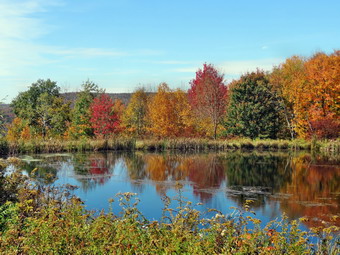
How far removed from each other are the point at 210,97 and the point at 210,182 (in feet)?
65.4

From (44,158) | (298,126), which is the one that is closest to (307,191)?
(44,158)

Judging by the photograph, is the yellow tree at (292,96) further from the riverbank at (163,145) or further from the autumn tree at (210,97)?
the autumn tree at (210,97)

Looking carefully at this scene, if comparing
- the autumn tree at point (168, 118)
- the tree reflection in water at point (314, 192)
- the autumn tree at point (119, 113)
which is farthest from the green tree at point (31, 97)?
the tree reflection in water at point (314, 192)

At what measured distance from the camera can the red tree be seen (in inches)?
1206

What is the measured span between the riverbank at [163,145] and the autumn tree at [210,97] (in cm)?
340

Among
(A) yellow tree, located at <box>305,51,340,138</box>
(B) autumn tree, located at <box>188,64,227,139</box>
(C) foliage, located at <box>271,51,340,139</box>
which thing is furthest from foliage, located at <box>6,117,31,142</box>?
(A) yellow tree, located at <box>305,51,340,138</box>

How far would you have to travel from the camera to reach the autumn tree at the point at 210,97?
113 ft

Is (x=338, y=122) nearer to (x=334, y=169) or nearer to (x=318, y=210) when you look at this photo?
(x=334, y=169)

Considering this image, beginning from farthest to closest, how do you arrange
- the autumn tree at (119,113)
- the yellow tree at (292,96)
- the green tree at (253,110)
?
the green tree at (253,110)
the yellow tree at (292,96)
the autumn tree at (119,113)

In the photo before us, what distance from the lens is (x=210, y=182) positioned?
15.3 meters

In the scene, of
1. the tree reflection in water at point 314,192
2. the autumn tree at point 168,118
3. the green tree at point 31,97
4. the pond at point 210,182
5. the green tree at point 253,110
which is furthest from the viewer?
the green tree at point 31,97

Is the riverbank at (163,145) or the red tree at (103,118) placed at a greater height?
the red tree at (103,118)

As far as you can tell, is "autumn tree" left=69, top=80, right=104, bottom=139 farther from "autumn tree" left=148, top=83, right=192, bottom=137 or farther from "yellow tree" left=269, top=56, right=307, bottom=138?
"yellow tree" left=269, top=56, right=307, bottom=138

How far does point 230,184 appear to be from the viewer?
15.0 metres
